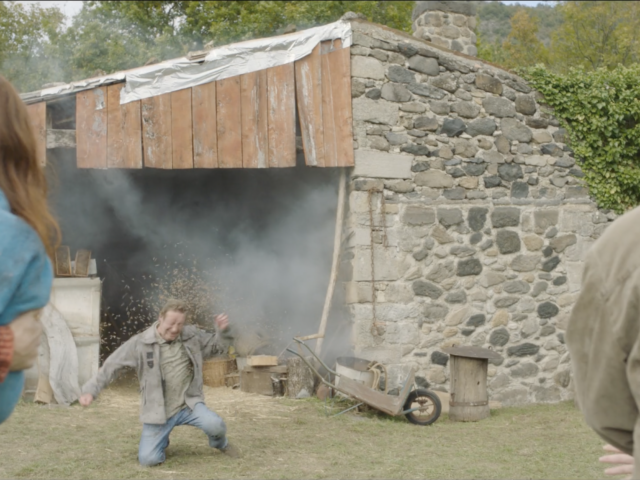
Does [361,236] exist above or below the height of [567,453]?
above

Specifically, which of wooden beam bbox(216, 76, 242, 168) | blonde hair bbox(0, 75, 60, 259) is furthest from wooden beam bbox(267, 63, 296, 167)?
blonde hair bbox(0, 75, 60, 259)

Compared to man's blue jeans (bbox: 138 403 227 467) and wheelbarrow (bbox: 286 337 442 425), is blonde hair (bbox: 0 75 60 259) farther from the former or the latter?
wheelbarrow (bbox: 286 337 442 425)

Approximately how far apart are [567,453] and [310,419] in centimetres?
228

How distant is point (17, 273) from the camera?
1.52 meters

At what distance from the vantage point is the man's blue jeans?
5.08 metres

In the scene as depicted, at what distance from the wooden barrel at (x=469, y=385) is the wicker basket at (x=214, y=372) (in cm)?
272

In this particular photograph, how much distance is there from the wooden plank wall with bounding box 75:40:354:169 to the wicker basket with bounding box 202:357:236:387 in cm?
248

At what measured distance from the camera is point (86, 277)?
25.1 feet

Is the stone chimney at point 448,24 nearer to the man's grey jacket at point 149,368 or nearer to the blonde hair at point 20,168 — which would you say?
the man's grey jacket at point 149,368

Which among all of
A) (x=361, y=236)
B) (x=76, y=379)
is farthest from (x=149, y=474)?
(x=361, y=236)

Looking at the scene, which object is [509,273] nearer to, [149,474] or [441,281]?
[441,281]

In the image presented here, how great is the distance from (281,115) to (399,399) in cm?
302

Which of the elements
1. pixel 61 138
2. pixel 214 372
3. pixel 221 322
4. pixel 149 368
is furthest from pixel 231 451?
pixel 61 138

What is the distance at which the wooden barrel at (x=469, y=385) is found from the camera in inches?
276
